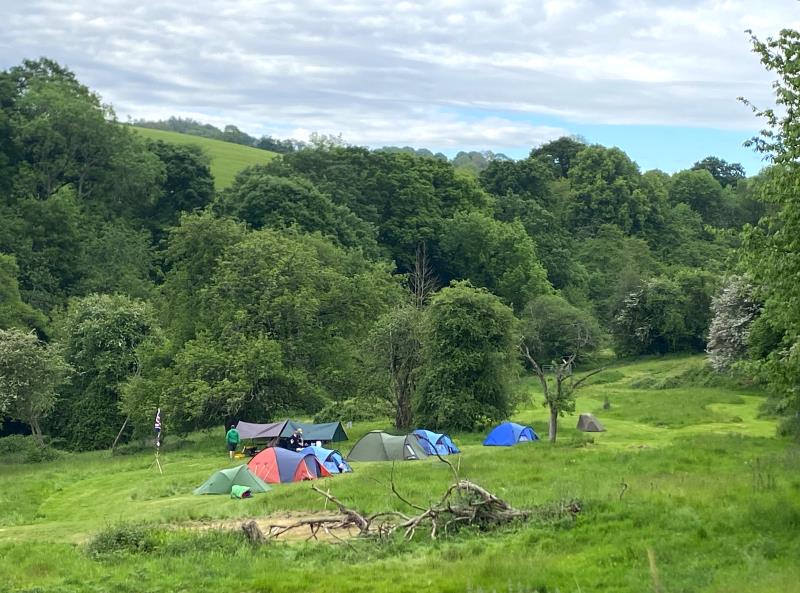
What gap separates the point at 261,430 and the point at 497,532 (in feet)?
64.4

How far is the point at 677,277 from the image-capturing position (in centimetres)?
6694

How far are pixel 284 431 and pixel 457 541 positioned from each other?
61.5ft

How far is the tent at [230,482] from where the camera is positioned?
2495 cm

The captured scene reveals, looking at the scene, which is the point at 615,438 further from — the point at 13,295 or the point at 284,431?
the point at 13,295

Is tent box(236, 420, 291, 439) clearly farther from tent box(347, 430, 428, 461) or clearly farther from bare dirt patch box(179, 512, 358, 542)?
bare dirt patch box(179, 512, 358, 542)

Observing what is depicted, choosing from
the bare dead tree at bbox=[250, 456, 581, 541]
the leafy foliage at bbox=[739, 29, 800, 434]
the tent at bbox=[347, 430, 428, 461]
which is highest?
the leafy foliage at bbox=[739, 29, 800, 434]

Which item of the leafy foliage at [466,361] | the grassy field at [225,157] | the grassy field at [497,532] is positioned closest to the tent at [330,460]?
the grassy field at [497,532]

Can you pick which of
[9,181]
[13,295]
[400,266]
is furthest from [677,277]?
[9,181]

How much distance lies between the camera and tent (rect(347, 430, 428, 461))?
30344mm

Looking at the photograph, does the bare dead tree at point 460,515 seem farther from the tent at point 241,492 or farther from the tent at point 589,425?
the tent at point 589,425

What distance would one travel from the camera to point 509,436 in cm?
3309

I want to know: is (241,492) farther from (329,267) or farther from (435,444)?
(329,267)

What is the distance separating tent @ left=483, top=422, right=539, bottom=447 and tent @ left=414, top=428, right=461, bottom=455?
218cm

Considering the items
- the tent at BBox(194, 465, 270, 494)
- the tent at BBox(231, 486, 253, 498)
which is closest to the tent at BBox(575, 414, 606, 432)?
the tent at BBox(194, 465, 270, 494)
